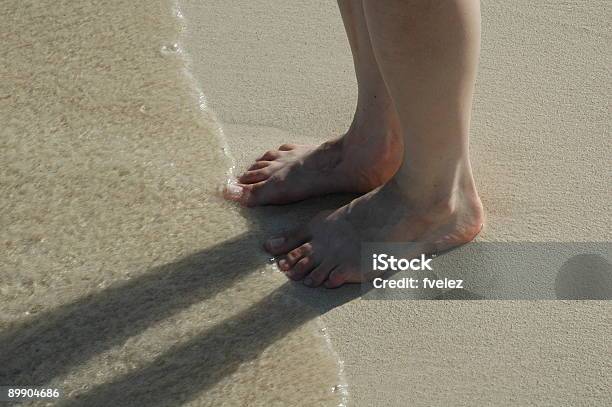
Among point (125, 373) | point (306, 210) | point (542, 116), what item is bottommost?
point (125, 373)

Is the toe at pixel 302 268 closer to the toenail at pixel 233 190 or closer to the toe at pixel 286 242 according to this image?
the toe at pixel 286 242

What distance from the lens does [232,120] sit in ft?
8.49

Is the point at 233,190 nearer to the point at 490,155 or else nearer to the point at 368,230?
the point at 368,230

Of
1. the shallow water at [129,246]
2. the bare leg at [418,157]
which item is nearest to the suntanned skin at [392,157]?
the bare leg at [418,157]

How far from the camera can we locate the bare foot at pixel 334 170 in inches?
89.1

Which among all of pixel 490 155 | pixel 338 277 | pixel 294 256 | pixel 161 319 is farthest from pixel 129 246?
pixel 490 155

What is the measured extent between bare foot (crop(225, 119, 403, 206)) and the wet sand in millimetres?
40

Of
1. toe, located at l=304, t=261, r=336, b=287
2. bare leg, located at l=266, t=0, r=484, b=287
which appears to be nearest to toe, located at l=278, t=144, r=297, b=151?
bare leg, located at l=266, t=0, r=484, b=287

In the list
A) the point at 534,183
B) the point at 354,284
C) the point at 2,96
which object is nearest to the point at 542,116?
the point at 534,183

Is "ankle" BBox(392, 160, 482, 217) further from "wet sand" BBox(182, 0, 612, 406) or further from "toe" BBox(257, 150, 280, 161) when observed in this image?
"toe" BBox(257, 150, 280, 161)

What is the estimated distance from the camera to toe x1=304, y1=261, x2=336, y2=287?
2102 millimetres

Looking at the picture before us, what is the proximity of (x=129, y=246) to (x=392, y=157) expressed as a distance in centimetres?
61

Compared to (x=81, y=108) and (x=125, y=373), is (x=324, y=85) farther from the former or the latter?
(x=125, y=373)

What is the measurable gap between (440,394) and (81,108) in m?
1.25
